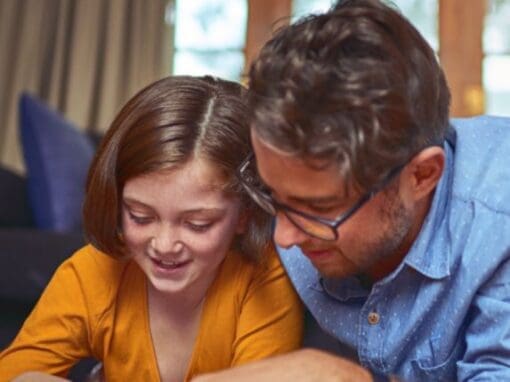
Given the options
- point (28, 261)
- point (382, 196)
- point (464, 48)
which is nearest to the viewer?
point (382, 196)

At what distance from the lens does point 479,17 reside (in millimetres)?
3980

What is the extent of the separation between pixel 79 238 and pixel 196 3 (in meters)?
2.43

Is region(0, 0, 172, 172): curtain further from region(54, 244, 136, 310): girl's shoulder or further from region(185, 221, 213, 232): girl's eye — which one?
region(185, 221, 213, 232): girl's eye

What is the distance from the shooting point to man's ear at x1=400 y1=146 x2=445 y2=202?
104 cm

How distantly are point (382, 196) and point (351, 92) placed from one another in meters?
0.16

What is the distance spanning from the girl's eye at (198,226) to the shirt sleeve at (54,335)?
0.23 m

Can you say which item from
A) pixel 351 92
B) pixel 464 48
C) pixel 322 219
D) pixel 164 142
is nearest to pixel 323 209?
pixel 322 219

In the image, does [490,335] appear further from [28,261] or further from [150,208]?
[28,261]

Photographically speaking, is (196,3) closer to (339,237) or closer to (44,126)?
(44,126)

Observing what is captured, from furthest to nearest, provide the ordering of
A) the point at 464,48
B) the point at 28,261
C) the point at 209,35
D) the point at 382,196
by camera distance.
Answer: the point at 209,35
the point at 464,48
the point at 28,261
the point at 382,196

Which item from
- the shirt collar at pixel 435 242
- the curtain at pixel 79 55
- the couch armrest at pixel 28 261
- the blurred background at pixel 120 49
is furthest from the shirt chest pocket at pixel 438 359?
the curtain at pixel 79 55

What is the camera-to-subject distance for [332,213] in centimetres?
103

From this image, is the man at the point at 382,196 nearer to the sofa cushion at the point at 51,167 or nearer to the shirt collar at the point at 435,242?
the shirt collar at the point at 435,242

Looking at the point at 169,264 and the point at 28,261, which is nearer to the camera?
the point at 169,264
